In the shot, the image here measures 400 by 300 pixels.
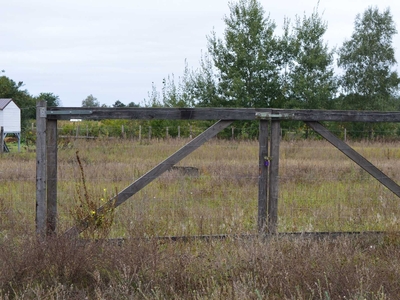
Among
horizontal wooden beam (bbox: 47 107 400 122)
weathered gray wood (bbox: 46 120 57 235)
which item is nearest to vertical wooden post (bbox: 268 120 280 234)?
horizontal wooden beam (bbox: 47 107 400 122)

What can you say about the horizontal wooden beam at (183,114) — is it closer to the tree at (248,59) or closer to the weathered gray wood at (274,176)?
the weathered gray wood at (274,176)

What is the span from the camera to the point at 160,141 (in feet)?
26.3

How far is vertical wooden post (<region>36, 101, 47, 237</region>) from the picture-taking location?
634 centimetres

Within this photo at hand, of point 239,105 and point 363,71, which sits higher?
point 363,71

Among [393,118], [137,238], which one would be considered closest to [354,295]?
[137,238]

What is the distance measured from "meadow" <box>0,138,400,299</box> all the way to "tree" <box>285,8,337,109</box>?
80.0 feet

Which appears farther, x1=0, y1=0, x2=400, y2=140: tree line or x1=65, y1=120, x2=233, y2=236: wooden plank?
x1=0, y1=0, x2=400, y2=140: tree line

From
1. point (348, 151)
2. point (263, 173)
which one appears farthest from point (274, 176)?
point (348, 151)

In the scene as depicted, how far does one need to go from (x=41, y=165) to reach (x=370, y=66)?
39.2 m

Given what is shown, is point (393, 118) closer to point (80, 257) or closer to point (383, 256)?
point (383, 256)

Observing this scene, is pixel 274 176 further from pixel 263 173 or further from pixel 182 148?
pixel 182 148

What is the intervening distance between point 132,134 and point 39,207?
6.57ft

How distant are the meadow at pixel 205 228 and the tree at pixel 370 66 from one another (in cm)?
3382

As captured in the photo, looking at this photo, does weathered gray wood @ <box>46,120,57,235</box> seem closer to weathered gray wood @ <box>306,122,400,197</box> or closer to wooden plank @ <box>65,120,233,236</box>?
wooden plank @ <box>65,120,233,236</box>
